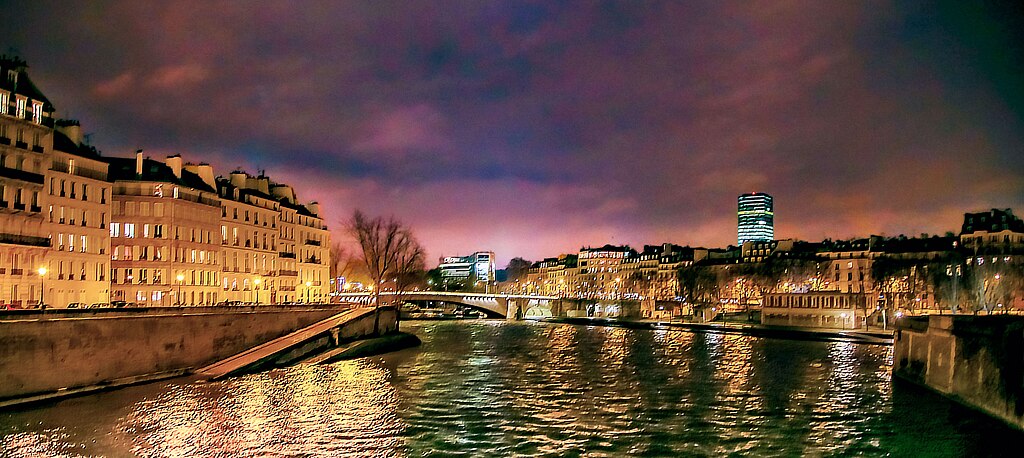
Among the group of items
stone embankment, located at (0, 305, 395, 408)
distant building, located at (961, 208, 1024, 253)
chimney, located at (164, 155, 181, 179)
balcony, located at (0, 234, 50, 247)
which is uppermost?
chimney, located at (164, 155, 181, 179)

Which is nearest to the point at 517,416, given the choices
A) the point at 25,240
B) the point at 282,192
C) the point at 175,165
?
the point at 25,240

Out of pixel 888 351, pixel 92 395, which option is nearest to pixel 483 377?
pixel 92 395

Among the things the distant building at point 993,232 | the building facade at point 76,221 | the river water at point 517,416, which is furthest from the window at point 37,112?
the distant building at point 993,232

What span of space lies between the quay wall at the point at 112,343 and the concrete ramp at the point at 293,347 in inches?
48.1

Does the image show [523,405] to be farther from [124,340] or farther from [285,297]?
[285,297]

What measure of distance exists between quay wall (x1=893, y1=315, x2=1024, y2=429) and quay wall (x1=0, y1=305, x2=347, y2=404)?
40733 millimetres

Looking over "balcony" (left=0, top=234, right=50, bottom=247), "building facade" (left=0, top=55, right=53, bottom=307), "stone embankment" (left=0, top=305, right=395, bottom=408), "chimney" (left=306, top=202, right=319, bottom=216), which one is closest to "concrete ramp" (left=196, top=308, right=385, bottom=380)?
"stone embankment" (left=0, top=305, right=395, bottom=408)

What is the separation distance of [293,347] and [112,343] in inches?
584

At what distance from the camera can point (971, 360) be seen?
35.2 meters

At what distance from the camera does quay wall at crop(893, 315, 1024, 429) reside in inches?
1189

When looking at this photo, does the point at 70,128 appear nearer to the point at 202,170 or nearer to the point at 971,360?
the point at 202,170

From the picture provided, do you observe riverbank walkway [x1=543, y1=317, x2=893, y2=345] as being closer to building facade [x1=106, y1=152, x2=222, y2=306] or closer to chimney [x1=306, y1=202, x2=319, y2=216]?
chimney [x1=306, y1=202, x2=319, y2=216]

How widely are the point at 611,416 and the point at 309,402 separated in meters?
14.0

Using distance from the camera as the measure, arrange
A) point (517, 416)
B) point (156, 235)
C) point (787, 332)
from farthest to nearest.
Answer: point (787, 332) < point (156, 235) < point (517, 416)
